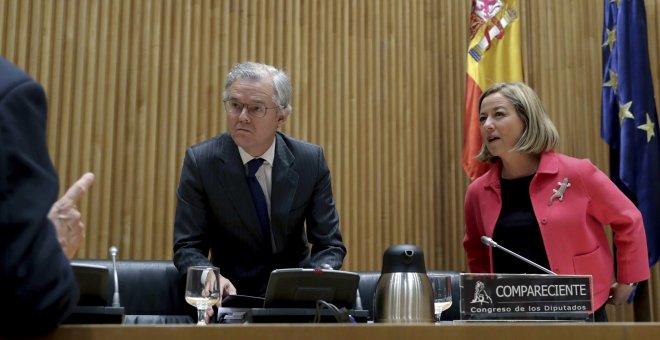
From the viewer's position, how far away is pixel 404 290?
1.94 meters

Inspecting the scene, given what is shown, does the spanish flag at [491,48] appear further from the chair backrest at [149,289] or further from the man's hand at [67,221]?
the man's hand at [67,221]

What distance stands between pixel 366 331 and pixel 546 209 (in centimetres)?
190

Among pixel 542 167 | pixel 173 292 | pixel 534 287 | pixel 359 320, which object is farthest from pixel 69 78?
pixel 534 287

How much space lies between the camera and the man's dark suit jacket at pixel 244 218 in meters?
2.80

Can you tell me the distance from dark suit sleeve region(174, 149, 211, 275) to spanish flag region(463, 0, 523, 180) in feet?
7.32

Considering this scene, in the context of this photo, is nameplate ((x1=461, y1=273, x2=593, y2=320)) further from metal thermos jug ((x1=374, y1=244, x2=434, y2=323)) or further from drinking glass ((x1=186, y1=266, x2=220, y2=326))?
drinking glass ((x1=186, y1=266, x2=220, y2=326))

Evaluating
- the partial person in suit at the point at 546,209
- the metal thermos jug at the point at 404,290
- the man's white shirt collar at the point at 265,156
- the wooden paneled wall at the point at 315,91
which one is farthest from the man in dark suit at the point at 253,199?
the wooden paneled wall at the point at 315,91

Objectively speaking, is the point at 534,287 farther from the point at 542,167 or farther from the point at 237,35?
the point at 237,35

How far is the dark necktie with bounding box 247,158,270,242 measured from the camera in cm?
285

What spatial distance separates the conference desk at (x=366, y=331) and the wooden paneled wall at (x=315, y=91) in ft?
10.0

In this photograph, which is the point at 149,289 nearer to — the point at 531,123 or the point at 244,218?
the point at 244,218

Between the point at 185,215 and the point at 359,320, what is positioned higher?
the point at 185,215

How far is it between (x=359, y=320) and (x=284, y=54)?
294cm

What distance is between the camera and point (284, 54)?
4.67 metres
